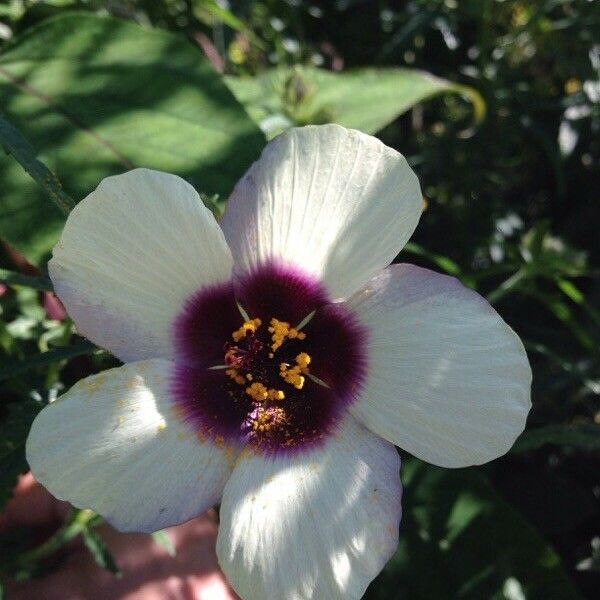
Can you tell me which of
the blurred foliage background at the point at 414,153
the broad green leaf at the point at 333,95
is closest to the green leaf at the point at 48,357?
the blurred foliage background at the point at 414,153

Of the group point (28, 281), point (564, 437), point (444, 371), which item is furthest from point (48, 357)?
point (564, 437)

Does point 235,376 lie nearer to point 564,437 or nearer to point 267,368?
point 267,368

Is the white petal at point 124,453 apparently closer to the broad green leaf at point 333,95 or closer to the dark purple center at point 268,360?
the dark purple center at point 268,360

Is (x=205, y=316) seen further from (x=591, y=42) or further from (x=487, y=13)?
(x=591, y=42)

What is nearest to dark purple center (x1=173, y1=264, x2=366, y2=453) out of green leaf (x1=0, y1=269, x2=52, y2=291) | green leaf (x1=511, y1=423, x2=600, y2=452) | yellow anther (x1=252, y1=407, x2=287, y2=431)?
yellow anther (x1=252, y1=407, x2=287, y2=431)

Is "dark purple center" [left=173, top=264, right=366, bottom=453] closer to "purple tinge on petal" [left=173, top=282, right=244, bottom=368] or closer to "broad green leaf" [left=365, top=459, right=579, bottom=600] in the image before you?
"purple tinge on petal" [left=173, top=282, right=244, bottom=368]
